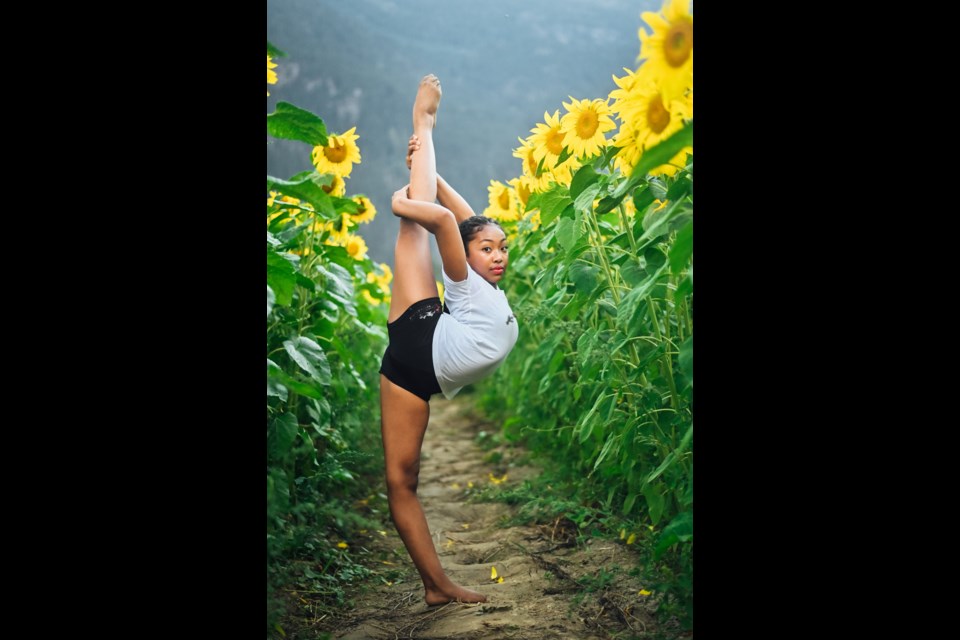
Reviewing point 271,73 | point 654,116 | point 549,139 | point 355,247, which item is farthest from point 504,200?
point 654,116

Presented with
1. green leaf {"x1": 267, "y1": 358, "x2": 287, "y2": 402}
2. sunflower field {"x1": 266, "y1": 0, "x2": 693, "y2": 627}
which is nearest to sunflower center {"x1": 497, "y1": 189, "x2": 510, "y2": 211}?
sunflower field {"x1": 266, "y1": 0, "x2": 693, "y2": 627}

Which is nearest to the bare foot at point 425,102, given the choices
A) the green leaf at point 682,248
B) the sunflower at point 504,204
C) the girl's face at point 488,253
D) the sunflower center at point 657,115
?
the girl's face at point 488,253

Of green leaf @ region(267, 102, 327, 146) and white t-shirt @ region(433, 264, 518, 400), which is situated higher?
green leaf @ region(267, 102, 327, 146)

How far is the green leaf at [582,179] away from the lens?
1.41m

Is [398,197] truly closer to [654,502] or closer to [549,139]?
[549,139]

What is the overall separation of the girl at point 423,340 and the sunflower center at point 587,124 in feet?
1.00

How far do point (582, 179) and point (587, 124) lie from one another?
0.26 metres

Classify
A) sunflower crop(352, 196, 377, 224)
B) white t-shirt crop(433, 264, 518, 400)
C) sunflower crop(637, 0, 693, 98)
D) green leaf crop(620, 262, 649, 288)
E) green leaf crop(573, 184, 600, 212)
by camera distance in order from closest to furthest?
1. sunflower crop(637, 0, 693, 98)
2. green leaf crop(573, 184, 600, 212)
3. green leaf crop(620, 262, 649, 288)
4. white t-shirt crop(433, 264, 518, 400)
5. sunflower crop(352, 196, 377, 224)

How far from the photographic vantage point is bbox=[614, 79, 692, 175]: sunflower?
3.37ft

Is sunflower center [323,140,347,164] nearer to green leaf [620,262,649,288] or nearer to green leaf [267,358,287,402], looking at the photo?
green leaf [267,358,287,402]

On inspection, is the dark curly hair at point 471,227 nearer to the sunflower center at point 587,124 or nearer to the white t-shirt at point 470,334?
the white t-shirt at point 470,334
